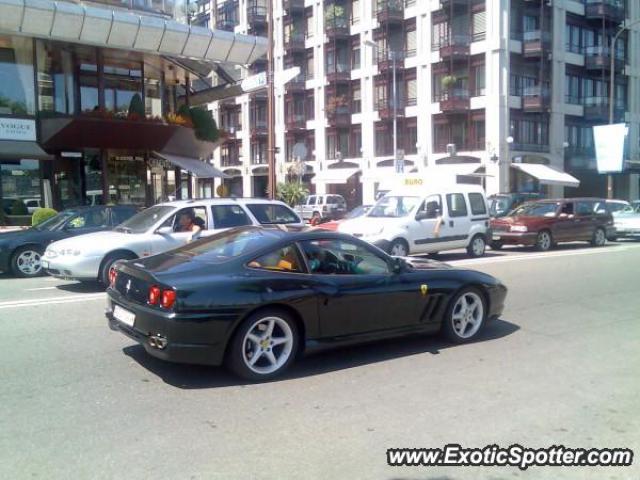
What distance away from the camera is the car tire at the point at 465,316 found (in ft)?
21.8

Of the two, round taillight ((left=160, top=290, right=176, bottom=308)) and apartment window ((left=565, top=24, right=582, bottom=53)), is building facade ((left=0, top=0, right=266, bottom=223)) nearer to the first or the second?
round taillight ((left=160, top=290, right=176, bottom=308))

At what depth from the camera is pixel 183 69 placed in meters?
26.5

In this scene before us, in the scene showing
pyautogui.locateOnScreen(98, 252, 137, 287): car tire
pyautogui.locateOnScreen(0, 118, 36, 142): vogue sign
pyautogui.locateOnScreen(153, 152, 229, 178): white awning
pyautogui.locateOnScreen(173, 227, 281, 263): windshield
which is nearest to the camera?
pyautogui.locateOnScreen(173, 227, 281, 263): windshield

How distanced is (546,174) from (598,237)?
68.0 feet

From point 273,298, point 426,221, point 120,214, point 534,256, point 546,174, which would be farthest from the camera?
point 546,174

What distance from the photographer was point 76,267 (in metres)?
9.62

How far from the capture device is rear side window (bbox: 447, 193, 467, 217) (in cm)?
1491

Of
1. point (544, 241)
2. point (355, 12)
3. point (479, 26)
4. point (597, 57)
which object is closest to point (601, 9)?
point (597, 57)

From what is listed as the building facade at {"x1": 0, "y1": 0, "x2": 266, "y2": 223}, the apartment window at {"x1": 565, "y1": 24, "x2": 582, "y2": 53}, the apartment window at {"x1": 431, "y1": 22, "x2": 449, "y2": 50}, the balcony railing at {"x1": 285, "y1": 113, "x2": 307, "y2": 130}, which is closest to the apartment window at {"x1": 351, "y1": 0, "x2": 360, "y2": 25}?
the apartment window at {"x1": 431, "y1": 22, "x2": 449, "y2": 50}

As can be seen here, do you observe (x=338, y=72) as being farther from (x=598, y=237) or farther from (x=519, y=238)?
(x=519, y=238)

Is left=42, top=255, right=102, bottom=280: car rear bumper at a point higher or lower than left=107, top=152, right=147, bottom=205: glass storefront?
lower

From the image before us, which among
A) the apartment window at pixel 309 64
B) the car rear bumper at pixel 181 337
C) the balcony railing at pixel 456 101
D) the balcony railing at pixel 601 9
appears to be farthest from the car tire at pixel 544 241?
the apartment window at pixel 309 64

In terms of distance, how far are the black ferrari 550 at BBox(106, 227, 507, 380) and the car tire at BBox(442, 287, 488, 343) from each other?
0.02m

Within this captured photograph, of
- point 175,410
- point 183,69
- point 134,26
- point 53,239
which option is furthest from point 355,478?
point 183,69
